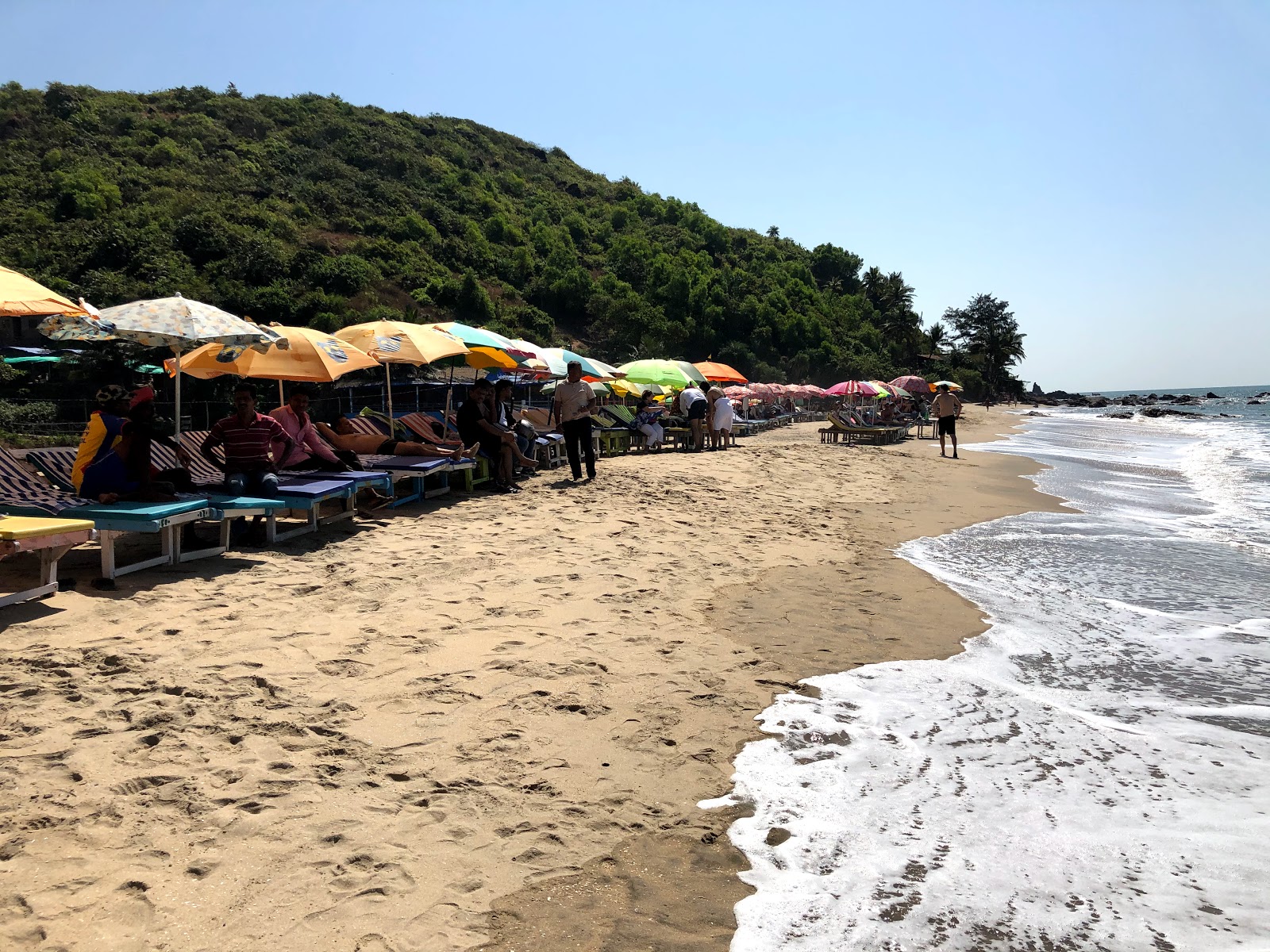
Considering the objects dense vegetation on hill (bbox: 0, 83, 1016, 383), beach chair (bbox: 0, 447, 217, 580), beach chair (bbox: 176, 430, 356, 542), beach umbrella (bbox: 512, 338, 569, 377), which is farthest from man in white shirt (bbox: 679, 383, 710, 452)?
dense vegetation on hill (bbox: 0, 83, 1016, 383)

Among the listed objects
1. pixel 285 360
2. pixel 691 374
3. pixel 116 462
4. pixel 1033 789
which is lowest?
pixel 1033 789

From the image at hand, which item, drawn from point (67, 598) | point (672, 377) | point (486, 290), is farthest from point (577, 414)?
point (486, 290)

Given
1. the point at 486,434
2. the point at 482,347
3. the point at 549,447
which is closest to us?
the point at 486,434

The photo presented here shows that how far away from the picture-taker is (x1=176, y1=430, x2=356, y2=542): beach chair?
6438 mm

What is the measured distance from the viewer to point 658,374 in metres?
17.7

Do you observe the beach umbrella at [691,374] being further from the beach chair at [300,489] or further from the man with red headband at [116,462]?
the man with red headband at [116,462]

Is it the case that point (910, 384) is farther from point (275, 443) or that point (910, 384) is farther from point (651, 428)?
point (275, 443)

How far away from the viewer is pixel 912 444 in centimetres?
2294

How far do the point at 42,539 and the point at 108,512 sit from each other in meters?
0.66

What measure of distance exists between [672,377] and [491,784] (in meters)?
15.0

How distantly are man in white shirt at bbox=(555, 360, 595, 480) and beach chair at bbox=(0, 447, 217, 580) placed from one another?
5129 millimetres

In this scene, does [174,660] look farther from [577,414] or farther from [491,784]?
[577,414]

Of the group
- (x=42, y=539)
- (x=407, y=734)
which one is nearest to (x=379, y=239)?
(x=42, y=539)

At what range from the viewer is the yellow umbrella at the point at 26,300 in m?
5.36
